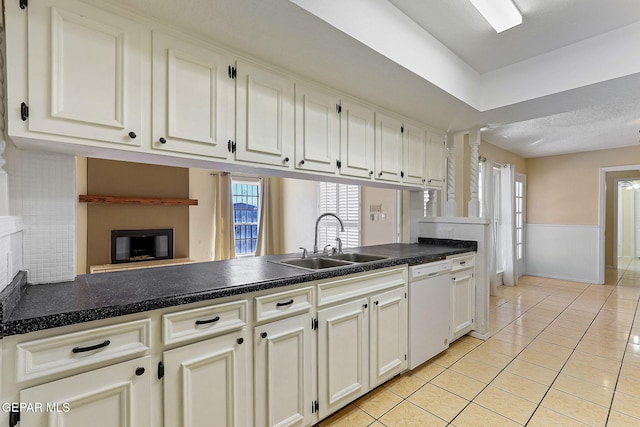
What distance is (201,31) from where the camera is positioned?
156 cm

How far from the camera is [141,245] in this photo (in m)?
4.77

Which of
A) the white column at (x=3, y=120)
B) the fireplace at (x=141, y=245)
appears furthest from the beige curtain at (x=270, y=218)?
the white column at (x=3, y=120)

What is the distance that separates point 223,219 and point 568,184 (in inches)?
259

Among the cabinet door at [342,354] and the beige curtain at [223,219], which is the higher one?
the beige curtain at [223,219]

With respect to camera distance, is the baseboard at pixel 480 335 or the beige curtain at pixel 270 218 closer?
the baseboard at pixel 480 335

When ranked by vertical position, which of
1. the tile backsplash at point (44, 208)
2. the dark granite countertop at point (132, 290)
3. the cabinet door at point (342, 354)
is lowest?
the cabinet door at point (342, 354)

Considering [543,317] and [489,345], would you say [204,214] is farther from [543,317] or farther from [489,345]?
[543,317]

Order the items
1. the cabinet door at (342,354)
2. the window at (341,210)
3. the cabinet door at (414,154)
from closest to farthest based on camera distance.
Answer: the cabinet door at (342,354) < the cabinet door at (414,154) < the window at (341,210)

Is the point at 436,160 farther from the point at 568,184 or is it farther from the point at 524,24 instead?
the point at 568,184

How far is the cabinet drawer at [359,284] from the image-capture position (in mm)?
1770

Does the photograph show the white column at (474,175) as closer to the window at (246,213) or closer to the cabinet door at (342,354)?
the cabinet door at (342,354)

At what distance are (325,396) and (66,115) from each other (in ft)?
6.19

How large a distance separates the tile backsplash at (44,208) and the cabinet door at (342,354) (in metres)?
1.34

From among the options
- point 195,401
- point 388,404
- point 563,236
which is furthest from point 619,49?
point 563,236
